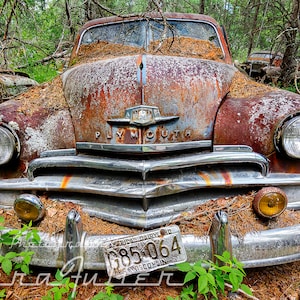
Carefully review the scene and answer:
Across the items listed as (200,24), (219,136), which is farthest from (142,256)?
(200,24)

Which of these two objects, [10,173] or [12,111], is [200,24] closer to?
[12,111]

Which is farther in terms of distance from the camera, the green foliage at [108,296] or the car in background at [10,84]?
the car in background at [10,84]

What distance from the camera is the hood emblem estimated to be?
1843 millimetres

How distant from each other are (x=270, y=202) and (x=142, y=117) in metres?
0.86

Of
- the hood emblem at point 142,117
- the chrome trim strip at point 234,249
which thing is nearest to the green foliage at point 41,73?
the hood emblem at point 142,117

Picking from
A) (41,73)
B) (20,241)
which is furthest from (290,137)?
(41,73)

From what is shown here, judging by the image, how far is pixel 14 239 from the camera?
5.60 ft

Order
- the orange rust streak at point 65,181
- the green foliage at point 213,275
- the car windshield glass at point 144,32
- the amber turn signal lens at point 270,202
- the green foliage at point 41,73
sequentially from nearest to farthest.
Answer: the green foliage at point 213,275, the amber turn signal lens at point 270,202, the orange rust streak at point 65,181, the car windshield glass at point 144,32, the green foliage at point 41,73

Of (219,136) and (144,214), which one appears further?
(219,136)

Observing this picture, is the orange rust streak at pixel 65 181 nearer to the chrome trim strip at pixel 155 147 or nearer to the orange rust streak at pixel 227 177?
the chrome trim strip at pixel 155 147

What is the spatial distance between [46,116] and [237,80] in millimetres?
1495

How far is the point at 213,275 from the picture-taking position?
1.54 metres

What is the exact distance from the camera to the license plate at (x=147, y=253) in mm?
1590

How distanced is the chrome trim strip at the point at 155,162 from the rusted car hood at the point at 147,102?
13cm
